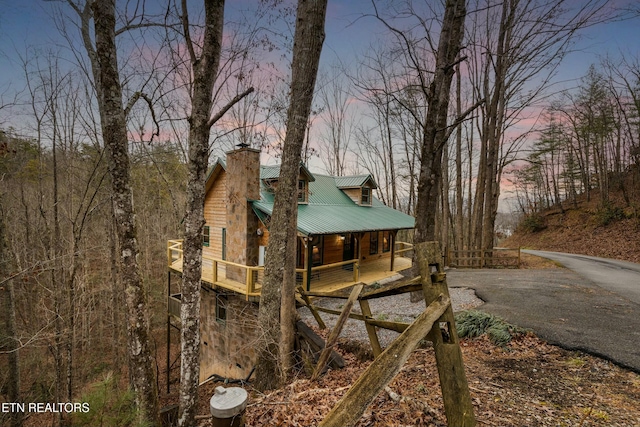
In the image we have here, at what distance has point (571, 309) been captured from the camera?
280 inches

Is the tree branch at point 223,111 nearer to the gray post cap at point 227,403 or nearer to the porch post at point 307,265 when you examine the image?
the gray post cap at point 227,403

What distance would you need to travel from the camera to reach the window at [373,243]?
16078 millimetres

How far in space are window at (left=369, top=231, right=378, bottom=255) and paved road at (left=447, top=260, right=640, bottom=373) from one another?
5332 mm

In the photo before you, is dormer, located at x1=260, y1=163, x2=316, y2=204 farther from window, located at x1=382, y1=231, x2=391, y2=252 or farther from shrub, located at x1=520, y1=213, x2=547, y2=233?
shrub, located at x1=520, y1=213, x2=547, y2=233

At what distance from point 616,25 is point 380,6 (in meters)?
6.38

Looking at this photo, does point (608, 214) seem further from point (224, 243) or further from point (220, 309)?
point (220, 309)

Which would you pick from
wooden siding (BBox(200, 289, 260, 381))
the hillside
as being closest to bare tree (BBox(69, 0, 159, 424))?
wooden siding (BBox(200, 289, 260, 381))

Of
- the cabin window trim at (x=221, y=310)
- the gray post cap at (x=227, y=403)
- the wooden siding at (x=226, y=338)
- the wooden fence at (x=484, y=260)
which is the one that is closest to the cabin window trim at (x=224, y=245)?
the wooden siding at (x=226, y=338)

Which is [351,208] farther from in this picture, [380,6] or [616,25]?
[616,25]

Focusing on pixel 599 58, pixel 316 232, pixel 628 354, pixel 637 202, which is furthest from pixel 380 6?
pixel 637 202

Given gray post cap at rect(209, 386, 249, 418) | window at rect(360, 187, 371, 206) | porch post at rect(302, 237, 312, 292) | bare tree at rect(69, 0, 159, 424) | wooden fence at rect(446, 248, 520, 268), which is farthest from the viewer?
window at rect(360, 187, 371, 206)

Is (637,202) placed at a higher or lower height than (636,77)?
lower

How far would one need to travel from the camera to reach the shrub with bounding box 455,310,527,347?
207 inches

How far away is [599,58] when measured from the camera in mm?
22344
